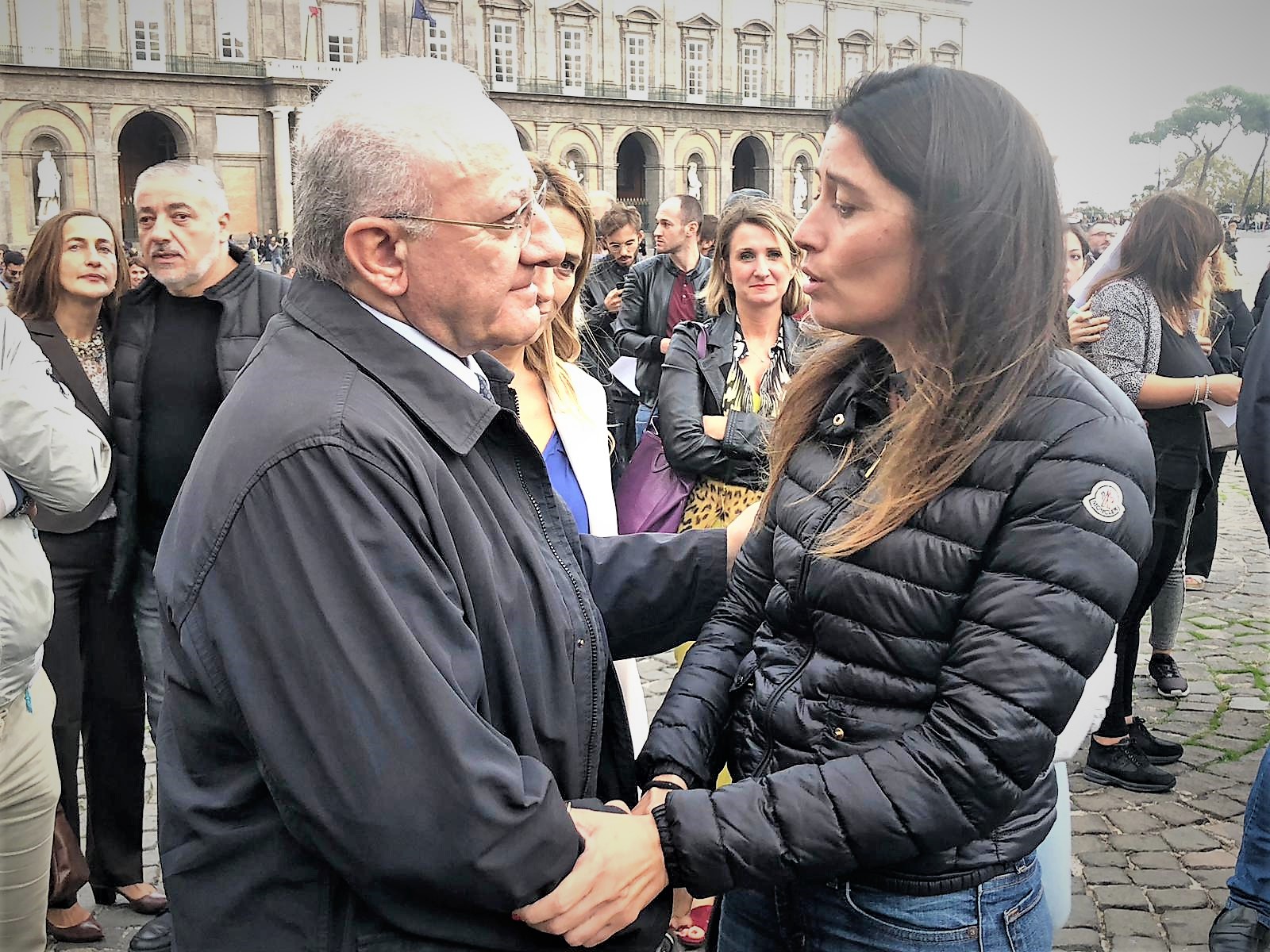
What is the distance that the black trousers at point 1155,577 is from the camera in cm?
468

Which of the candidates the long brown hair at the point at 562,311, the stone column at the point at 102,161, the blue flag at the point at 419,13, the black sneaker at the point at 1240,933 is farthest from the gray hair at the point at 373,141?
the stone column at the point at 102,161

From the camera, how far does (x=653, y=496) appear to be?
157 inches

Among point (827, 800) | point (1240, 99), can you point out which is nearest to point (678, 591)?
point (827, 800)

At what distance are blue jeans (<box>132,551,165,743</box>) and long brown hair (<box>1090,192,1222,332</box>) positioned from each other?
391 centimetres

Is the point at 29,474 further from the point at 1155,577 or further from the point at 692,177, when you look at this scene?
the point at 692,177

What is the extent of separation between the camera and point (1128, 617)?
4684 mm

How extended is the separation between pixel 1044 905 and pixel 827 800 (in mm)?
529

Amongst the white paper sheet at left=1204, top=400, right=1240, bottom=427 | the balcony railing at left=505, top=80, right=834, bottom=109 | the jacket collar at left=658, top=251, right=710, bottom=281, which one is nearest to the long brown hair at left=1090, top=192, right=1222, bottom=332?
the white paper sheet at left=1204, top=400, right=1240, bottom=427

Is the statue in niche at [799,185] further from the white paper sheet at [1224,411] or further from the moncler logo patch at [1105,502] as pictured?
the moncler logo patch at [1105,502]

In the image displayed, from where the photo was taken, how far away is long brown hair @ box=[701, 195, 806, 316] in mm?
4281

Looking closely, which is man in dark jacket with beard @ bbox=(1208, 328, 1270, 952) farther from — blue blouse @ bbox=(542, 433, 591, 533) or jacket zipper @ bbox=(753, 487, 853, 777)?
jacket zipper @ bbox=(753, 487, 853, 777)

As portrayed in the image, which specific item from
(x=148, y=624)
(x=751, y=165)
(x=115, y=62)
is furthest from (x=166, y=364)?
(x=751, y=165)

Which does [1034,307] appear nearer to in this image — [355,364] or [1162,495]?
[355,364]

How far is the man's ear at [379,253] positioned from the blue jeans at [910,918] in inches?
44.3
